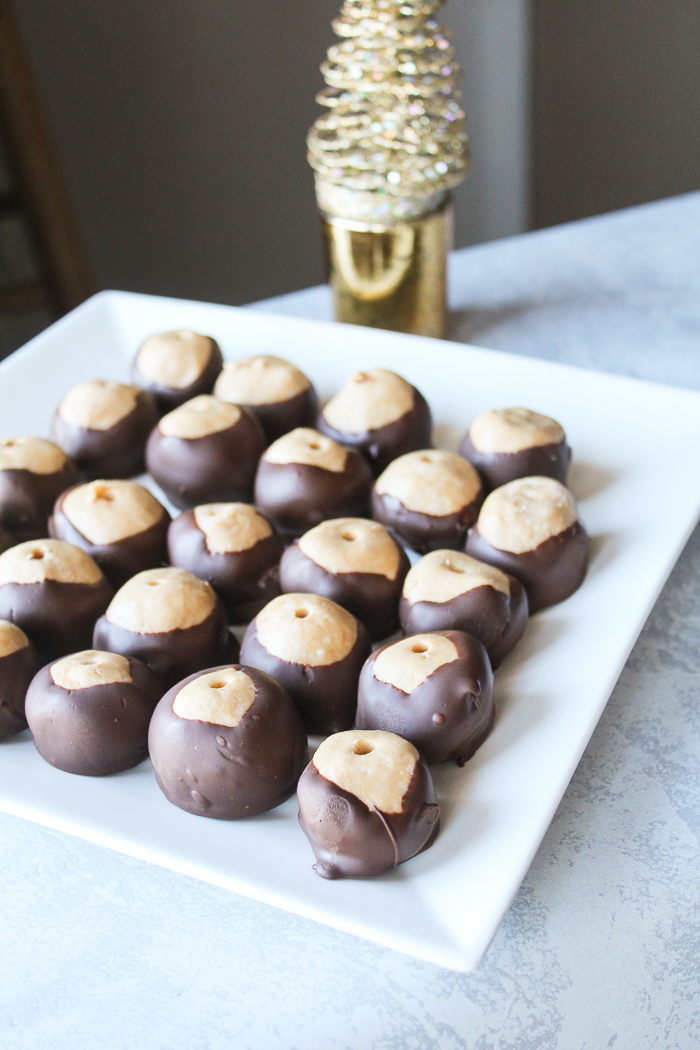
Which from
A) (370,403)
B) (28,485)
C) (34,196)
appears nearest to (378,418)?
(370,403)

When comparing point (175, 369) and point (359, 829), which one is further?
point (175, 369)

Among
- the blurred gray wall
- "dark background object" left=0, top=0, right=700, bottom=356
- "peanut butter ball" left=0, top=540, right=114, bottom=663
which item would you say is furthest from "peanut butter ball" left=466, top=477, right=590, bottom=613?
the blurred gray wall

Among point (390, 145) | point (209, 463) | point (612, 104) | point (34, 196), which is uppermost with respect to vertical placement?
point (390, 145)

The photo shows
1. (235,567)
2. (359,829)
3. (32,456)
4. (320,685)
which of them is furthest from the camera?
(32,456)

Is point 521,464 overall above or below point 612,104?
above

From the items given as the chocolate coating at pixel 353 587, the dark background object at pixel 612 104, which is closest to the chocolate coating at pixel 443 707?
the chocolate coating at pixel 353 587

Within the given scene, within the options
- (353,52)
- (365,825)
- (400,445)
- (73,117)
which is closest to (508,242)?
(353,52)

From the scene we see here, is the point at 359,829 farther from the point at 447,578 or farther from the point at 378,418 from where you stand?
the point at 378,418

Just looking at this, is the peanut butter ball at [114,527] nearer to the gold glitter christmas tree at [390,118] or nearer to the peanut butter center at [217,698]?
the peanut butter center at [217,698]
